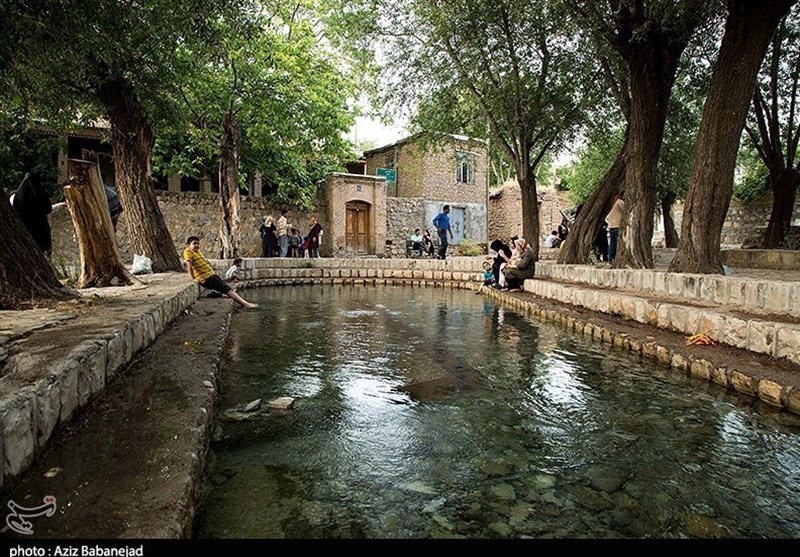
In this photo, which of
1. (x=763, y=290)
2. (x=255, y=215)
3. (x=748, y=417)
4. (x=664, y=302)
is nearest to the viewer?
(x=748, y=417)

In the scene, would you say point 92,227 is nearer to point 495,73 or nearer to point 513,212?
point 495,73

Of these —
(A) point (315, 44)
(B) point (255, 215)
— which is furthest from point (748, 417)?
(B) point (255, 215)

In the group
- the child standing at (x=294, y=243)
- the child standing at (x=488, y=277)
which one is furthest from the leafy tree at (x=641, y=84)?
the child standing at (x=294, y=243)

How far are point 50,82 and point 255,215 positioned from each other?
45.9 ft

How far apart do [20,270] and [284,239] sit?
631 inches

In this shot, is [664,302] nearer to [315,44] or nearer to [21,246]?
[21,246]

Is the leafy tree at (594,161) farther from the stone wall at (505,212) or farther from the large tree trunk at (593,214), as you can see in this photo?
the large tree trunk at (593,214)

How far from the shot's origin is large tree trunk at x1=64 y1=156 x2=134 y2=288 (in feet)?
22.5

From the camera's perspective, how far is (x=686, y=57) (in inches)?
468

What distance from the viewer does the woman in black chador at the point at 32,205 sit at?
7.99 metres

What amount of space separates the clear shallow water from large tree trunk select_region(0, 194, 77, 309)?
6.43 ft

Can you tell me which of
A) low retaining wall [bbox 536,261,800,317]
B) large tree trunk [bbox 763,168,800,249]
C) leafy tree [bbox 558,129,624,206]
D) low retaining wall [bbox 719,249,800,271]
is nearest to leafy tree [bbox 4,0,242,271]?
low retaining wall [bbox 536,261,800,317]

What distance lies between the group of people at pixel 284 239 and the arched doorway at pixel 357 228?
10.1 ft

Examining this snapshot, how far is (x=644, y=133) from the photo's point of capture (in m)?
9.40
